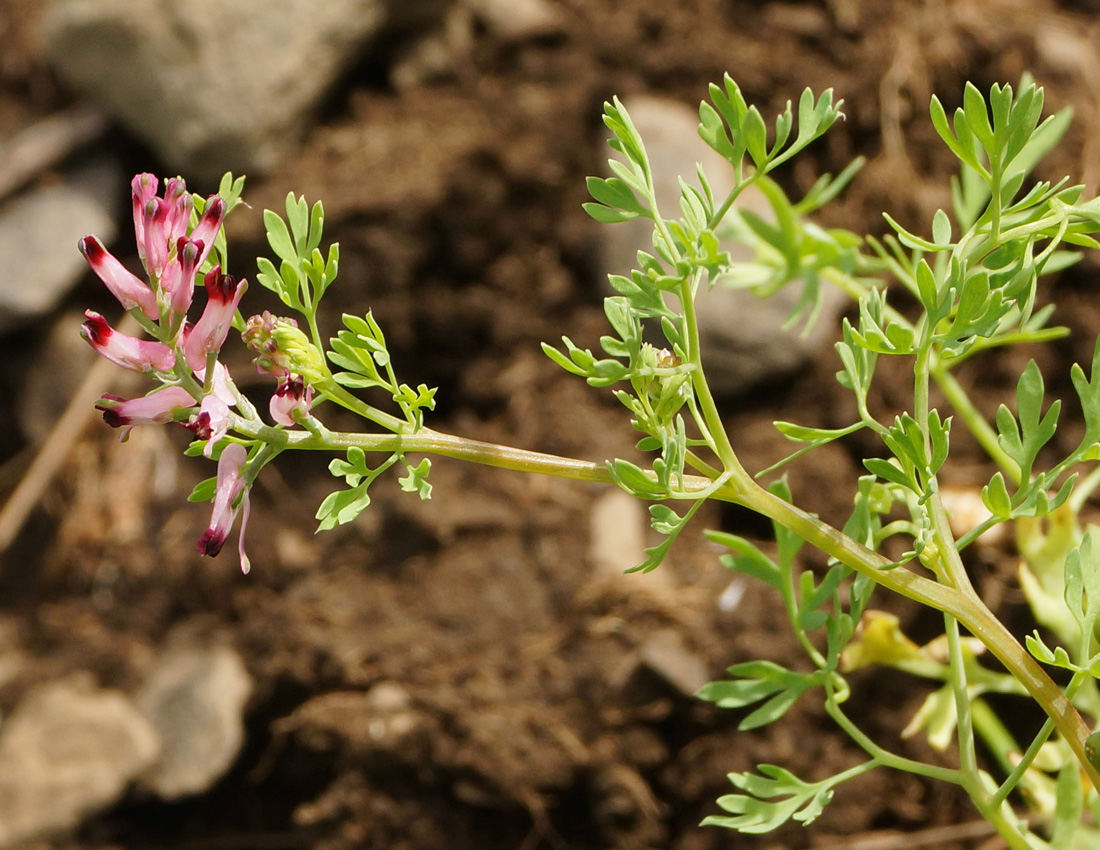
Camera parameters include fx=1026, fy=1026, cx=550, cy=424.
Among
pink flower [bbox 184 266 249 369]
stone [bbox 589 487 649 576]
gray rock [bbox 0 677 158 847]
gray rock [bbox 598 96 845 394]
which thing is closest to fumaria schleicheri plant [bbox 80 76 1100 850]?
pink flower [bbox 184 266 249 369]

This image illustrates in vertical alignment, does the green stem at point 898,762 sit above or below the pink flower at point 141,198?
below

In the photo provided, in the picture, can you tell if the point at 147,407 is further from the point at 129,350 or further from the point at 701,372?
the point at 701,372

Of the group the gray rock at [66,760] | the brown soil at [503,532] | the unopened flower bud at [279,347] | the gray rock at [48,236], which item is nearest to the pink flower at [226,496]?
the unopened flower bud at [279,347]

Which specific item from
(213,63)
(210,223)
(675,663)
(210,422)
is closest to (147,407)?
(210,422)

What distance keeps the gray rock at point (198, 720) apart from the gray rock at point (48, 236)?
1510mm

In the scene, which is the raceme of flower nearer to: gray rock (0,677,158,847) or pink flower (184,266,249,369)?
pink flower (184,266,249,369)

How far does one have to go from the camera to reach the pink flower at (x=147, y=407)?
110cm

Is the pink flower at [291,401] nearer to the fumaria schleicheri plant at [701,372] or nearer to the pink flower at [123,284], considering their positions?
the fumaria schleicheri plant at [701,372]

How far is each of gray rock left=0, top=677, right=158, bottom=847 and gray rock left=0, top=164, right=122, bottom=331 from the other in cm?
146

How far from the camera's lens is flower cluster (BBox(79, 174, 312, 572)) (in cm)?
112

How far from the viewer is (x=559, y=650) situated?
113 inches

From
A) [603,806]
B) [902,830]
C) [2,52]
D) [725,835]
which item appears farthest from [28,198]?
[902,830]

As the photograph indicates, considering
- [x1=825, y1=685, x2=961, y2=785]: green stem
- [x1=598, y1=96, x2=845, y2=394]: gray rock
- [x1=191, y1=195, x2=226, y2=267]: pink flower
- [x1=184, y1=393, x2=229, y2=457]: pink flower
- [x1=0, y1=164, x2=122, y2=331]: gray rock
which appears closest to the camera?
[x1=184, y1=393, x2=229, y2=457]: pink flower

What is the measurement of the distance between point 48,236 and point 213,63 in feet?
2.96
